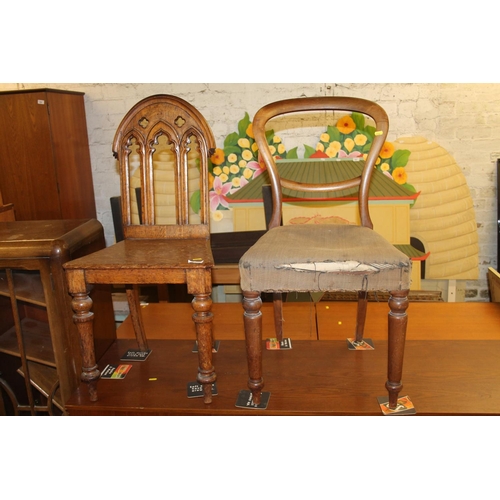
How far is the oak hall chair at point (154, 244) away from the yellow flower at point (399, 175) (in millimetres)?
1611

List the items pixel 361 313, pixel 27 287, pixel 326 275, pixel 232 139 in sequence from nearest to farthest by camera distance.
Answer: pixel 326 275
pixel 27 287
pixel 361 313
pixel 232 139

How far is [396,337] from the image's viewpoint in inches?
54.7

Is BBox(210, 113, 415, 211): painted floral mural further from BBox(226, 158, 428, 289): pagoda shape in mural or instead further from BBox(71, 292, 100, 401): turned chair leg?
BBox(71, 292, 100, 401): turned chair leg

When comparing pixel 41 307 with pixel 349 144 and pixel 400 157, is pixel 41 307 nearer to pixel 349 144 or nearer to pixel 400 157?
pixel 349 144

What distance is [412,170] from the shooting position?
3.03 m

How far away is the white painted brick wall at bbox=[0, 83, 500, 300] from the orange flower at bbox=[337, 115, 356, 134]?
16 cm

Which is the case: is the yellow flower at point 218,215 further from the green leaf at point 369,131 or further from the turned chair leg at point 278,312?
the turned chair leg at point 278,312

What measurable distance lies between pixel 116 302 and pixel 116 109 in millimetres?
1286

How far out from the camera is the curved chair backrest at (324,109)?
5.38 ft

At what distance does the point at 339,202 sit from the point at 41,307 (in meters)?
1.91

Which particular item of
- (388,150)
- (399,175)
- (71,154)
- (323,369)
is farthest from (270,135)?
(323,369)

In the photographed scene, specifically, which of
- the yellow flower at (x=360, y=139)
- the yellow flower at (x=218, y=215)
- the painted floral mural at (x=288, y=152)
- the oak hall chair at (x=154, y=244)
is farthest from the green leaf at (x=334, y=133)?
the oak hall chair at (x=154, y=244)

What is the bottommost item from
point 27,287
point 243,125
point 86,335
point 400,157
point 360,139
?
point 86,335

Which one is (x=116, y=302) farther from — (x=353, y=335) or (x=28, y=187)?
(x=353, y=335)
